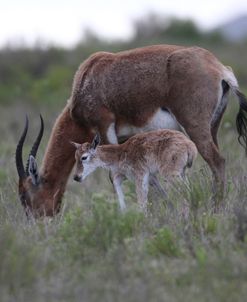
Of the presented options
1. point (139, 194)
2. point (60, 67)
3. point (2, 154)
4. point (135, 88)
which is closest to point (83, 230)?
point (139, 194)

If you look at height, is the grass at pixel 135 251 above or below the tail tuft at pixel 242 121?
above

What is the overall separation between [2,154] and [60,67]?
600 inches

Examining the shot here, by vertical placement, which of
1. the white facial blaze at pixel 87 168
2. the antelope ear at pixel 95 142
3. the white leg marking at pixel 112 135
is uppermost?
the antelope ear at pixel 95 142

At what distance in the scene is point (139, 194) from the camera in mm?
9875

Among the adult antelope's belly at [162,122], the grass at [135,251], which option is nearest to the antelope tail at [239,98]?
the adult antelope's belly at [162,122]

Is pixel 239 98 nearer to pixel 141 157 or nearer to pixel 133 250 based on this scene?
pixel 141 157

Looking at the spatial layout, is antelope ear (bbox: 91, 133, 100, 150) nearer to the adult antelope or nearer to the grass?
the adult antelope

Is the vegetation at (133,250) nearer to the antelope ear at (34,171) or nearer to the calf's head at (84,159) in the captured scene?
the antelope ear at (34,171)

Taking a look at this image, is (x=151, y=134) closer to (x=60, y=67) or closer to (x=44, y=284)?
(x=44, y=284)

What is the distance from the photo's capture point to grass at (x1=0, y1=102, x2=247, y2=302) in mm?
6660

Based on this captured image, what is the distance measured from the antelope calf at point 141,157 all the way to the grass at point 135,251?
0.79ft

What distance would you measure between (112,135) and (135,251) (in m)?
3.11

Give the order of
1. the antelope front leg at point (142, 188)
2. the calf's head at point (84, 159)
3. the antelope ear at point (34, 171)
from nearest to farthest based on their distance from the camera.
Answer: 1. the antelope front leg at point (142, 188)
2. the calf's head at point (84, 159)
3. the antelope ear at point (34, 171)

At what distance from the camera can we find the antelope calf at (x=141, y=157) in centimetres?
945
